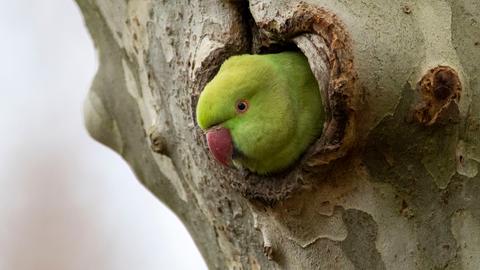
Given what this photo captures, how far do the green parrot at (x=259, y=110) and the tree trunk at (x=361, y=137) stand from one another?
0.03m

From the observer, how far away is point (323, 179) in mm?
1122

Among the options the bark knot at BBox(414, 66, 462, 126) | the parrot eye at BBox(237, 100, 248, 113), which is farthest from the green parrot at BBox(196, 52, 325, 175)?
the bark knot at BBox(414, 66, 462, 126)

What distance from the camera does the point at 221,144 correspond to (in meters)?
1.16

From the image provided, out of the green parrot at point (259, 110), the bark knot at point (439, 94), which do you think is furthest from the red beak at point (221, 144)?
the bark knot at point (439, 94)

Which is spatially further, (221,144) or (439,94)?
(221,144)

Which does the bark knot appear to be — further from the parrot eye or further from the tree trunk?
the parrot eye

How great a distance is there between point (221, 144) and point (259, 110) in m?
0.08

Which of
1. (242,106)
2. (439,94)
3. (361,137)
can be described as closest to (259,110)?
(242,106)

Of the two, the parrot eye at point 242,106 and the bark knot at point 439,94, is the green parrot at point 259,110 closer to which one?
the parrot eye at point 242,106

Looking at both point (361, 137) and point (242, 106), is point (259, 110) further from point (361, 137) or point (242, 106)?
point (361, 137)

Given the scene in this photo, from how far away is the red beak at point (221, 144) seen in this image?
3.82 ft

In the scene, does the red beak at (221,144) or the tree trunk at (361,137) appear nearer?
the tree trunk at (361,137)

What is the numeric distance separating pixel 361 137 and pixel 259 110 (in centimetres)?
18

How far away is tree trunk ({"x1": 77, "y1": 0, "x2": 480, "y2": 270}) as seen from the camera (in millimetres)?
1057
